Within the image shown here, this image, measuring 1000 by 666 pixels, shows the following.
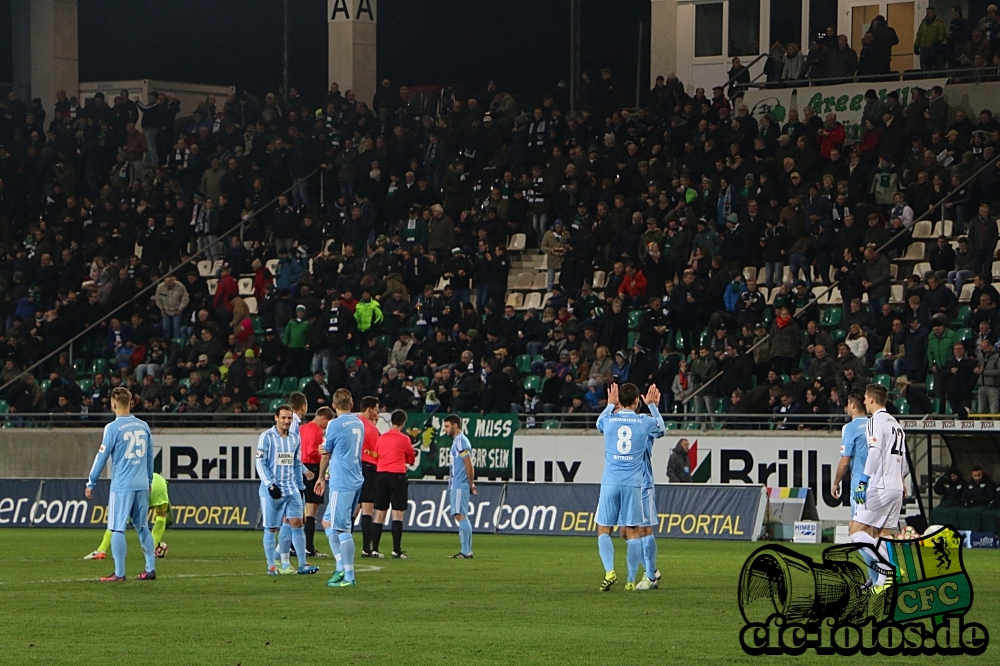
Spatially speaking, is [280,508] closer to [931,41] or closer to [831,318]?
[831,318]

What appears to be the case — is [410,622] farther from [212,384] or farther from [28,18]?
[28,18]

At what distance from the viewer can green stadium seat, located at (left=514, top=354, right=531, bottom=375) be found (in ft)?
112

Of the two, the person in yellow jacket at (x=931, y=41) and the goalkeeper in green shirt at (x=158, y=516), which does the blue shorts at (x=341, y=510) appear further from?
the person in yellow jacket at (x=931, y=41)

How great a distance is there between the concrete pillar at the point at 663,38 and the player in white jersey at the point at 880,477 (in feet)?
88.0

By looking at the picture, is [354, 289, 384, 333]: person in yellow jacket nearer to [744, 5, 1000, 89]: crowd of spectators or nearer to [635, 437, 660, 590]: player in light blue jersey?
[744, 5, 1000, 89]: crowd of spectators

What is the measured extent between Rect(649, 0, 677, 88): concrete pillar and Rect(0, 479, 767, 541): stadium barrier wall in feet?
48.8

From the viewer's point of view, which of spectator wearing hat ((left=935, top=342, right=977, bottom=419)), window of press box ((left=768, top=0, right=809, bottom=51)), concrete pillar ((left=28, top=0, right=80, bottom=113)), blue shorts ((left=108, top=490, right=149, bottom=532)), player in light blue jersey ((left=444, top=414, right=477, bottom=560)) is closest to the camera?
blue shorts ((left=108, top=490, right=149, bottom=532))

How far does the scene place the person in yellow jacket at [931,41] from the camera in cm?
3628

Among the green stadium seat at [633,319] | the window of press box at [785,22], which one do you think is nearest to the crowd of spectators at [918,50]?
the window of press box at [785,22]

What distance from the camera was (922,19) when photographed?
38.3 meters

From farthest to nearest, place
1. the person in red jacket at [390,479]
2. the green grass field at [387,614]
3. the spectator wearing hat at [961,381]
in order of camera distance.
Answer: the spectator wearing hat at [961,381], the person in red jacket at [390,479], the green grass field at [387,614]

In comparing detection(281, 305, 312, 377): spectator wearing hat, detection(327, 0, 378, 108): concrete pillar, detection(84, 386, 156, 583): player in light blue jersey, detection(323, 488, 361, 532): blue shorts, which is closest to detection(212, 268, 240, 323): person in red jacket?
detection(281, 305, 312, 377): spectator wearing hat

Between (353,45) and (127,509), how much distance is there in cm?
2683

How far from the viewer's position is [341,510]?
1755 centimetres
